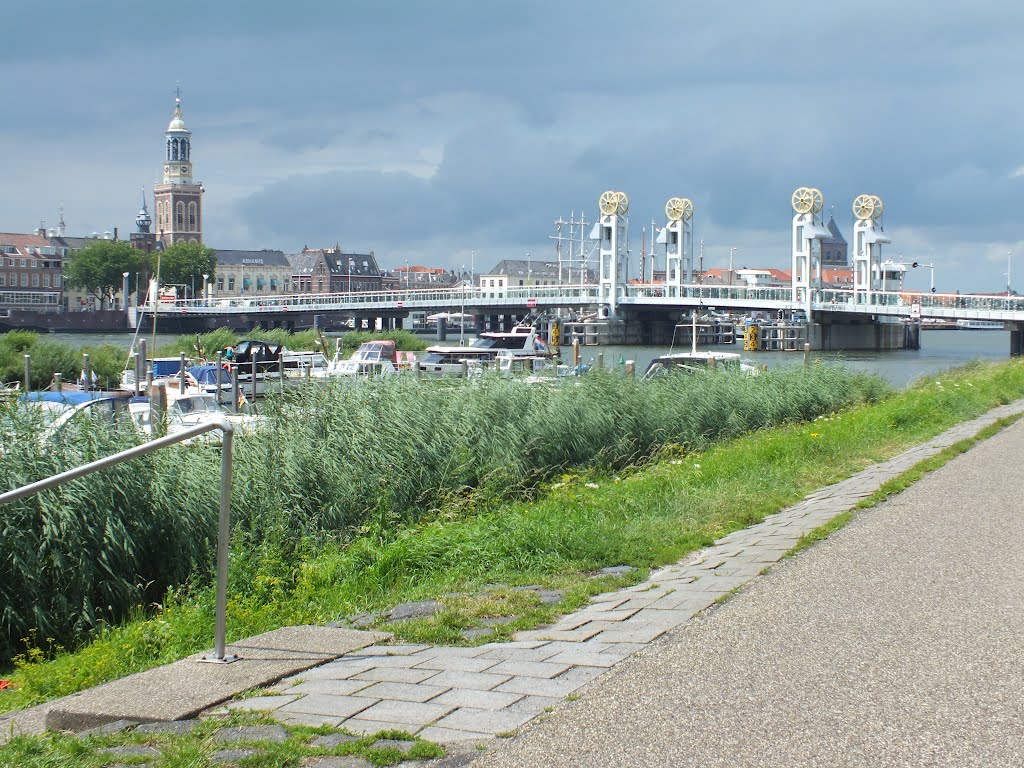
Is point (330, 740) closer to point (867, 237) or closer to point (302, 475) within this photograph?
point (302, 475)

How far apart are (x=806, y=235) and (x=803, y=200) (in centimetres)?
631

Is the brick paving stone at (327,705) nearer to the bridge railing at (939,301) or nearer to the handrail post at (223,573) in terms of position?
the handrail post at (223,573)

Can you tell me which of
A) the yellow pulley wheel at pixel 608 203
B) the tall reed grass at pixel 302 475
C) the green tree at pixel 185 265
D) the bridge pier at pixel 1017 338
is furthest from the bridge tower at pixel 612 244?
the tall reed grass at pixel 302 475

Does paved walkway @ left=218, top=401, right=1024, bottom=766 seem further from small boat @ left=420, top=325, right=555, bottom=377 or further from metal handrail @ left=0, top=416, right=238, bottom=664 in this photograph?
small boat @ left=420, top=325, right=555, bottom=377

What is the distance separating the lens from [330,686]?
5.55 meters

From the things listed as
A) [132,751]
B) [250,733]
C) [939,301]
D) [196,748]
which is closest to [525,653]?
[250,733]

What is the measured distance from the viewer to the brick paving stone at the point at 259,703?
5185mm

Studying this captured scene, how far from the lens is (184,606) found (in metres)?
8.77

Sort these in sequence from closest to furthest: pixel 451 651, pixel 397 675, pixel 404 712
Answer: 1. pixel 404 712
2. pixel 397 675
3. pixel 451 651

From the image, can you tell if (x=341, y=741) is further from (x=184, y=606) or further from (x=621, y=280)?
(x=621, y=280)

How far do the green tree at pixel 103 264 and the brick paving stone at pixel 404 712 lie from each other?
17030cm

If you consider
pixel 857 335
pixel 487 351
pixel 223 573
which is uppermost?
pixel 857 335

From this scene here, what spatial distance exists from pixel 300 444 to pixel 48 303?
189 metres

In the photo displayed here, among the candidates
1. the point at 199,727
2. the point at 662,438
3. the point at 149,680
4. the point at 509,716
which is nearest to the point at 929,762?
the point at 509,716
